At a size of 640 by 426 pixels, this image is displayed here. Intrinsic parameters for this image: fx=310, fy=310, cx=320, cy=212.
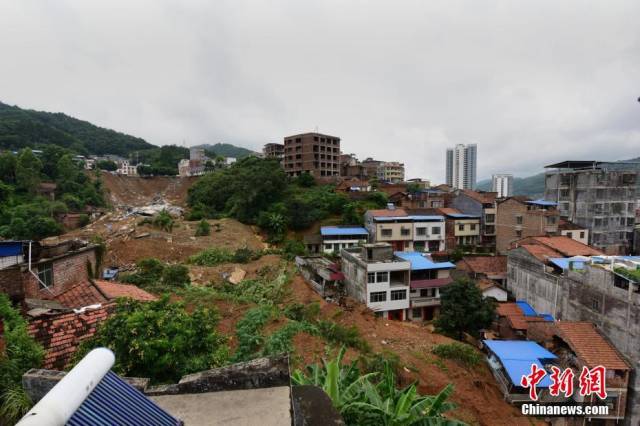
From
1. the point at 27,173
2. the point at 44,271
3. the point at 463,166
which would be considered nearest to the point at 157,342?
the point at 44,271

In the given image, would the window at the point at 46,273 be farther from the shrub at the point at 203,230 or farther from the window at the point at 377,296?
the shrub at the point at 203,230

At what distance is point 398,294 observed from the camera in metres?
23.2

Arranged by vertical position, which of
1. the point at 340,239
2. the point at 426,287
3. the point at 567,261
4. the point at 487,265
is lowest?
the point at 426,287

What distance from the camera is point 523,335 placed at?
18.9 meters

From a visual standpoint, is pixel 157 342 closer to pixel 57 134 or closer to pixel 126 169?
pixel 126 169

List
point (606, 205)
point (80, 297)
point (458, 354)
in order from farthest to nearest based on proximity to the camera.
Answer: point (606, 205), point (458, 354), point (80, 297)

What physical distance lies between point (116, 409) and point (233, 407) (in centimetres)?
158

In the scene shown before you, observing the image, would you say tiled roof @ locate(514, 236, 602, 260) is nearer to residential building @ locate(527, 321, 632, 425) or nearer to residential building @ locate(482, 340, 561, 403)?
residential building @ locate(527, 321, 632, 425)

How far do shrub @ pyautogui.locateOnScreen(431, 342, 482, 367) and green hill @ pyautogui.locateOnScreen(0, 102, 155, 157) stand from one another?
90450 mm

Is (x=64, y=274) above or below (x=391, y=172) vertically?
below

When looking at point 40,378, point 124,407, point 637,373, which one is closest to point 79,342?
point 40,378

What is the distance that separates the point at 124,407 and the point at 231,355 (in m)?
8.59

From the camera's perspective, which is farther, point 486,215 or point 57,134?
point 57,134

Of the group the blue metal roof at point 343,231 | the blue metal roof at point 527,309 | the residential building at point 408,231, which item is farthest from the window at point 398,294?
the blue metal roof at point 343,231
